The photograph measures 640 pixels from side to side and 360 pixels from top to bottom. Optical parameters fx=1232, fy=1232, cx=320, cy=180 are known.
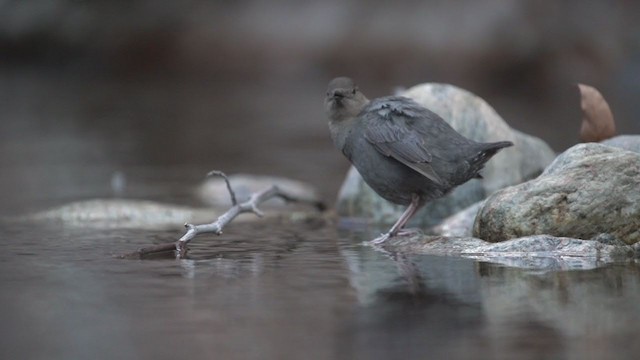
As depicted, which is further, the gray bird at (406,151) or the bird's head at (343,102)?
the bird's head at (343,102)

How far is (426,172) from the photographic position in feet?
24.0

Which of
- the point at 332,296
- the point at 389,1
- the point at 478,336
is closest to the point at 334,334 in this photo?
the point at 478,336

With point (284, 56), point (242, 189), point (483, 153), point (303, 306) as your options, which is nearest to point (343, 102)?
point (483, 153)

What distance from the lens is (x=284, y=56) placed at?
28250 millimetres

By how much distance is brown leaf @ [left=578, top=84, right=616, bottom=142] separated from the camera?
27.5 feet

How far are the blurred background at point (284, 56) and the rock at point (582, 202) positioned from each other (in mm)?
11963

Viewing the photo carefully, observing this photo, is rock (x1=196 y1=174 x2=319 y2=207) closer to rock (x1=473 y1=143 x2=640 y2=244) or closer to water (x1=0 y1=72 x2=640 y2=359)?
water (x1=0 y1=72 x2=640 y2=359)

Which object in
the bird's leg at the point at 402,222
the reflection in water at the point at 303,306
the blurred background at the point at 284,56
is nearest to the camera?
the reflection in water at the point at 303,306

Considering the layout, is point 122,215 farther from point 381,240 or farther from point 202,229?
point 381,240

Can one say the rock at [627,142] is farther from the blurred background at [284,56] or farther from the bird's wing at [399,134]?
the blurred background at [284,56]

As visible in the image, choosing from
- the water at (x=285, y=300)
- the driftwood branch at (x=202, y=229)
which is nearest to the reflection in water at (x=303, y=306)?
the water at (x=285, y=300)

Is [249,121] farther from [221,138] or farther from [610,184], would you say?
[610,184]

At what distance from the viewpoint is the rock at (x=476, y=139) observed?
915 centimetres

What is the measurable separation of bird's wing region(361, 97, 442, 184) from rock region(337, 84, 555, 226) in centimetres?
165
